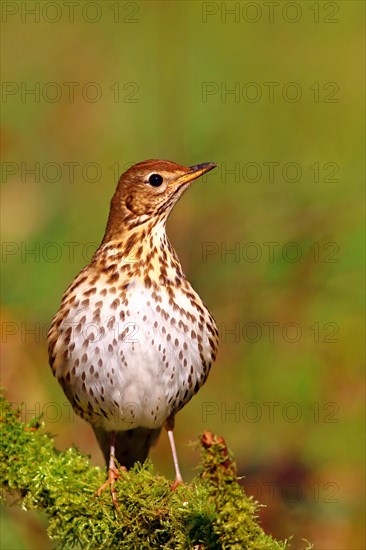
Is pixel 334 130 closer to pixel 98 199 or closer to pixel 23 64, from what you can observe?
pixel 98 199

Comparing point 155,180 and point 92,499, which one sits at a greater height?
point 155,180

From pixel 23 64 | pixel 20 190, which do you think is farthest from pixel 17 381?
pixel 23 64

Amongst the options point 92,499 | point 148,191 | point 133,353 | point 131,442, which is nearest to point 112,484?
point 92,499

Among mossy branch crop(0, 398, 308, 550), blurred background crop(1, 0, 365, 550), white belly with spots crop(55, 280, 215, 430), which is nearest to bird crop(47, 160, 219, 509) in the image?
white belly with spots crop(55, 280, 215, 430)

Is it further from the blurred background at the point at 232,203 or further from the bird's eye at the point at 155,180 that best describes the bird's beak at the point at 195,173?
the blurred background at the point at 232,203

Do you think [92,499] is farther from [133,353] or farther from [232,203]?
[232,203]

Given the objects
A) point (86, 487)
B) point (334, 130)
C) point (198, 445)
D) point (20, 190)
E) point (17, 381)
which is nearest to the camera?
point (198, 445)

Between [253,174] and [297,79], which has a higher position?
[297,79]

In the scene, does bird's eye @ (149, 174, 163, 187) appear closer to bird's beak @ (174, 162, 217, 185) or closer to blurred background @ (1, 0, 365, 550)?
bird's beak @ (174, 162, 217, 185)
